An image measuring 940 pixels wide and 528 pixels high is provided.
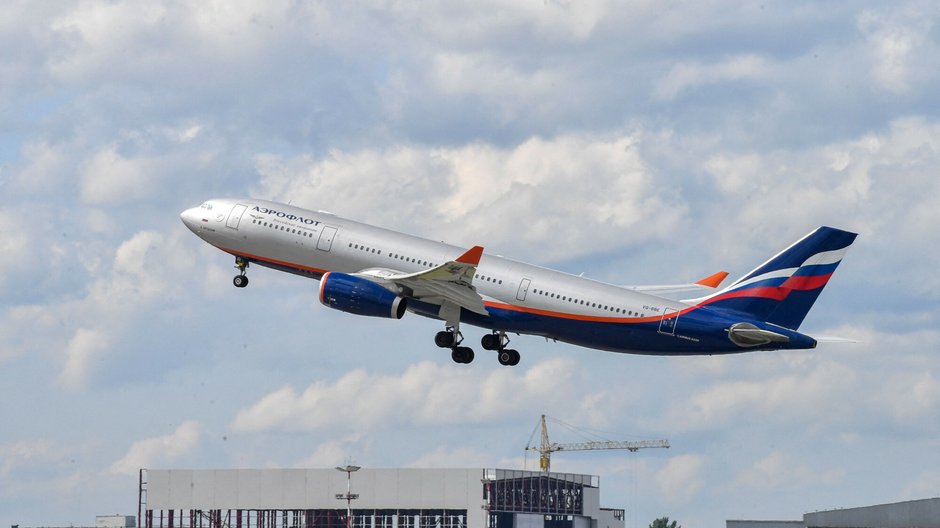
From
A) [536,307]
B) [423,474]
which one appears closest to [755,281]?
[536,307]

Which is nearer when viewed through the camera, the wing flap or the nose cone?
the wing flap

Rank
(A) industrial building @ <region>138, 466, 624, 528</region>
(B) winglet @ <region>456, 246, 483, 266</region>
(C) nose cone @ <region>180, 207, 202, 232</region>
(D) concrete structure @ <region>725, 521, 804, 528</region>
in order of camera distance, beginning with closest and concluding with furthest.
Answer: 1. (B) winglet @ <region>456, 246, 483, 266</region>
2. (C) nose cone @ <region>180, 207, 202, 232</region>
3. (D) concrete structure @ <region>725, 521, 804, 528</region>
4. (A) industrial building @ <region>138, 466, 624, 528</region>

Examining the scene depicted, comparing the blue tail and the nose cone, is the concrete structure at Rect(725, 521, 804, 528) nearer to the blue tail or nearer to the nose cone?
the blue tail

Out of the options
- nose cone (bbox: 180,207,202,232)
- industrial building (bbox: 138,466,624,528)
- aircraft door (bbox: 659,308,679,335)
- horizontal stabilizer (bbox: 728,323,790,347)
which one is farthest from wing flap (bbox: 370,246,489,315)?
industrial building (bbox: 138,466,624,528)

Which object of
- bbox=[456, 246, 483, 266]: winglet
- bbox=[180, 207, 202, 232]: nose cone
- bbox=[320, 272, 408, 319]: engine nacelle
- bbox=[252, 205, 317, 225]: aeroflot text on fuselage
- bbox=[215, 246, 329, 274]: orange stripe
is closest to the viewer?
bbox=[456, 246, 483, 266]: winglet

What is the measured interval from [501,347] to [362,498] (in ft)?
310

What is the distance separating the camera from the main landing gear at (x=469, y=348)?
96.8 m

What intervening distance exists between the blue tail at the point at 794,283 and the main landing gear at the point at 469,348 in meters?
14.4

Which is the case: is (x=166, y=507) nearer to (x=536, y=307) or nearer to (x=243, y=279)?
(x=243, y=279)

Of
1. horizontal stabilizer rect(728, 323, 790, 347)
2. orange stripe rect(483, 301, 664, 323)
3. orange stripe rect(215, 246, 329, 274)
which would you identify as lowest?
horizontal stabilizer rect(728, 323, 790, 347)

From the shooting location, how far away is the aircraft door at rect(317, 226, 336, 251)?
9512cm

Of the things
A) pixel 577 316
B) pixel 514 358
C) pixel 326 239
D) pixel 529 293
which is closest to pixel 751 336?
pixel 577 316

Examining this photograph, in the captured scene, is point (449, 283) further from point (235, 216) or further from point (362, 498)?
point (362, 498)

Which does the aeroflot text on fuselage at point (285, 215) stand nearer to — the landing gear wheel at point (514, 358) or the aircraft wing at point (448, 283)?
the aircraft wing at point (448, 283)
